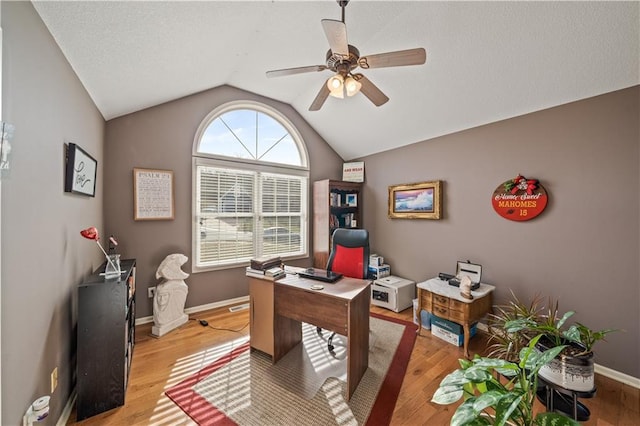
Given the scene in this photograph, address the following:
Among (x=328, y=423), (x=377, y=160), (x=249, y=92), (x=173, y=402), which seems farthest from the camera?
(x=377, y=160)

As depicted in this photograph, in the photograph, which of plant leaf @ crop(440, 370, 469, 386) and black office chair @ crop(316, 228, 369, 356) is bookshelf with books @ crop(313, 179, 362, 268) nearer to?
black office chair @ crop(316, 228, 369, 356)

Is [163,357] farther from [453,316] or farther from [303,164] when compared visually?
[303,164]

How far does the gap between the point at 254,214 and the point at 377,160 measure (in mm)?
2176

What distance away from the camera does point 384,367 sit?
2.16 m

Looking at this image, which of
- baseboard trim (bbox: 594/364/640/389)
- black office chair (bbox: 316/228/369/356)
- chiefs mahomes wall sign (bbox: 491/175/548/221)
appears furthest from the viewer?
black office chair (bbox: 316/228/369/356)

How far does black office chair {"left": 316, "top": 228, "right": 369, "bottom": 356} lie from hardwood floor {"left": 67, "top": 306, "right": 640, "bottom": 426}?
904 millimetres

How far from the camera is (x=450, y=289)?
266 centimetres

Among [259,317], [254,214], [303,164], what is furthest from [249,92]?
[259,317]

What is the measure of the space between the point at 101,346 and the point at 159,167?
2.01m

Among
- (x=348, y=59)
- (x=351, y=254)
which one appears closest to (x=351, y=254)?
(x=351, y=254)

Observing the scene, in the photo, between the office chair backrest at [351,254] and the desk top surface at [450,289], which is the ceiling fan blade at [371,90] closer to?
the office chair backrest at [351,254]

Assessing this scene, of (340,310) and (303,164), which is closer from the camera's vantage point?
(340,310)

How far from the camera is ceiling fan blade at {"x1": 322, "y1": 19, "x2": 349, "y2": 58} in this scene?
1360mm

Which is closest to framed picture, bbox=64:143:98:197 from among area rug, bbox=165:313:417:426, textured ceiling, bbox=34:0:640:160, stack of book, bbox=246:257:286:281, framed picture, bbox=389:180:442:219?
textured ceiling, bbox=34:0:640:160
